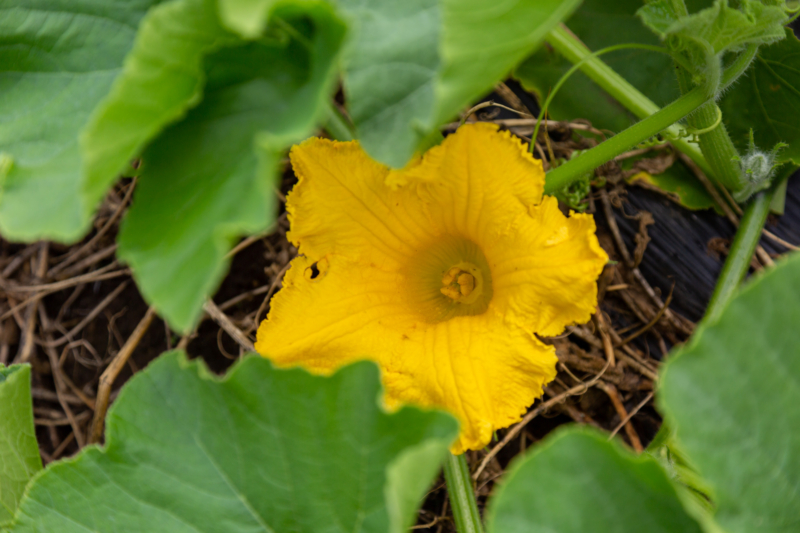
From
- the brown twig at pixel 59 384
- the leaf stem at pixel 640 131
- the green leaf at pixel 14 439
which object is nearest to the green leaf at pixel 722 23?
the leaf stem at pixel 640 131

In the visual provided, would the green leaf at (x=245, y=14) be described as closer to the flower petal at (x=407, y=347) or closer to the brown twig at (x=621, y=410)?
the flower petal at (x=407, y=347)

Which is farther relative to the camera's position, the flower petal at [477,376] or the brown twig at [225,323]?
the brown twig at [225,323]

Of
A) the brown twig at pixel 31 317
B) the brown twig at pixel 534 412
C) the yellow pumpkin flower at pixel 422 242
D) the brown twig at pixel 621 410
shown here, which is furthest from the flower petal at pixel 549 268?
the brown twig at pixel 31 317

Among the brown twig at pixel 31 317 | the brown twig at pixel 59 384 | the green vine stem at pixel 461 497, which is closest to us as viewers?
the green vine stem at pixel 461 497

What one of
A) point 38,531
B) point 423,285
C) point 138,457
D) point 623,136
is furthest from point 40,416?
point 623,136

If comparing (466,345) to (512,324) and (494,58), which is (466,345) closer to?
(512,324)

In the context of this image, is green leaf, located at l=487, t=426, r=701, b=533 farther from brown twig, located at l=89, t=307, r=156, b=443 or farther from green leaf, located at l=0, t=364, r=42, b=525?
brown twig, located at l=89, t=307, r=156, b=443

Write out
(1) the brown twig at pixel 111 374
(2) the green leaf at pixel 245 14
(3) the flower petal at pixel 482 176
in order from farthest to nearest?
(1) the brown twig at pixel 111 374 < (3) the flower petal at pixel 482 176 < (2) the green leaf at pixel 245 14

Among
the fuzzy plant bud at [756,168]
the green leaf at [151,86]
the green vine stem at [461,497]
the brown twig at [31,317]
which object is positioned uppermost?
the green leaf at [151,86]

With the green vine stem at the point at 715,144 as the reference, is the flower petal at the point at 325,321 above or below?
below
